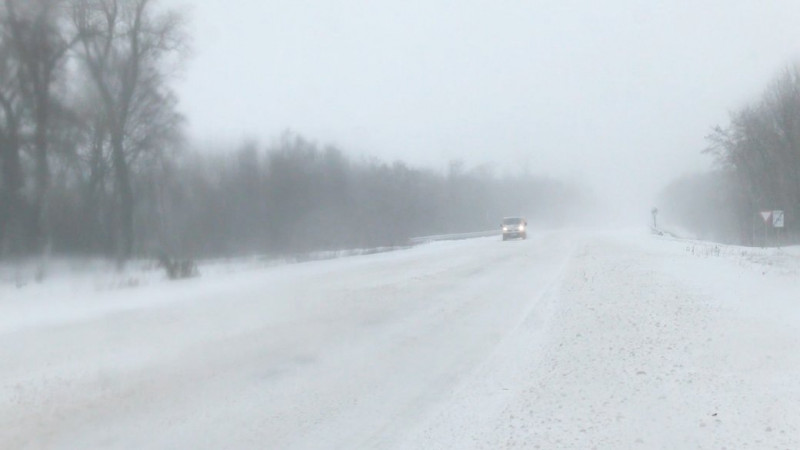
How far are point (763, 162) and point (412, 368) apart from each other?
6309 cm

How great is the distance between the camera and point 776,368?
10938 mm

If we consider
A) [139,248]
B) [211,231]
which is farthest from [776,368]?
[211,231]

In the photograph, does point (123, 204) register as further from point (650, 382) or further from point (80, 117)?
point (650, 382)

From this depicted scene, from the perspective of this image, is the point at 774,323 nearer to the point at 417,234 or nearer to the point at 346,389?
the point at 346,389

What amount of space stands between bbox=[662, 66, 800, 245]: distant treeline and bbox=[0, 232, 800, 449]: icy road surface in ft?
147

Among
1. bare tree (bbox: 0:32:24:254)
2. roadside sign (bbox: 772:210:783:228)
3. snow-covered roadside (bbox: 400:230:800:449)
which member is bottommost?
snow-covered roadside (bbox: 400:230:800:449)

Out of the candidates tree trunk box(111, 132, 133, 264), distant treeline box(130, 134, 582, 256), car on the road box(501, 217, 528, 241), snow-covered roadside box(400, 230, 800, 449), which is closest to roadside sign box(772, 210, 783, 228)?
car on the road box(501, 217, 528, 241)

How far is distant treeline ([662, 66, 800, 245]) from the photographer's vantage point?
62.3m

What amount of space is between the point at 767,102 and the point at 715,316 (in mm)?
56526

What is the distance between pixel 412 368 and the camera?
40.0 feet

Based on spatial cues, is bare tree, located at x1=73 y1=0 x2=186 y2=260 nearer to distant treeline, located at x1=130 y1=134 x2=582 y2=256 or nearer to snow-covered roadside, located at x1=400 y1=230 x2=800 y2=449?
distant treeline, located at x1=130 y1=134 x2=582 y2=256

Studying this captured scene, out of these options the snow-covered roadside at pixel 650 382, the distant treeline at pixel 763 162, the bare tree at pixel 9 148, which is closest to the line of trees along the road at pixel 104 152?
the bare tree at pixel 9 148

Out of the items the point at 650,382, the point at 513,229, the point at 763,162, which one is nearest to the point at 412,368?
the point at 650,382

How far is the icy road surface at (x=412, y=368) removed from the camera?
8.69 meters
